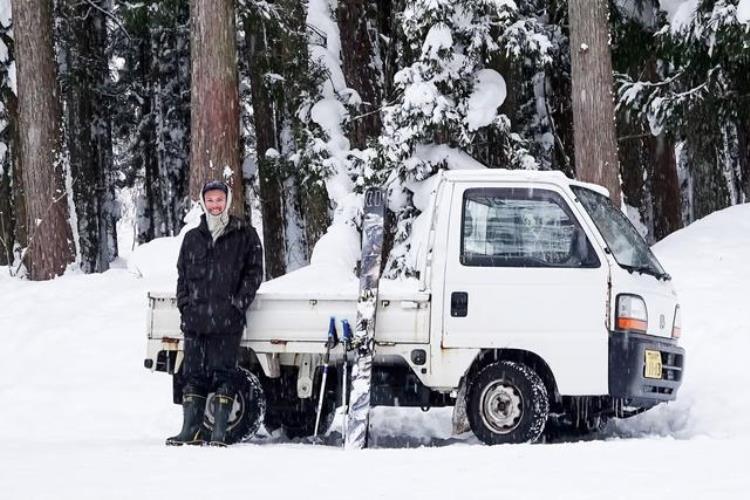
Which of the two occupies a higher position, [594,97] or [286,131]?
[286,131]

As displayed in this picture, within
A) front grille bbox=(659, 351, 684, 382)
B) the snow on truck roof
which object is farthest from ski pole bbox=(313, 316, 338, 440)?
front grille bbox=(659, 351, 684, 382)

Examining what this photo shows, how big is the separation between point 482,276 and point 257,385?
192 centimetres

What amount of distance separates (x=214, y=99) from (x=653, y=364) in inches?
330

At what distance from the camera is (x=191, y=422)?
920 cm

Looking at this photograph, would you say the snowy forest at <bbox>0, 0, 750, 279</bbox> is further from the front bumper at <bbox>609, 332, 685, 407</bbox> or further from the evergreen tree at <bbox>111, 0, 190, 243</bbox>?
the front bumper at <bbox>609, 332, 685, 407</bbox>

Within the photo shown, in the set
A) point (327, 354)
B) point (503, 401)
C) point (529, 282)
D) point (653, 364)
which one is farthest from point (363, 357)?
point (653, 364)

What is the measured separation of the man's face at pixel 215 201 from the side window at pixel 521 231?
71.4 inches

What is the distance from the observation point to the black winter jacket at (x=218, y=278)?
30.2ft

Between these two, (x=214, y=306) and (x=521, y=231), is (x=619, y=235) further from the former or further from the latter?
(x=214, y=306)

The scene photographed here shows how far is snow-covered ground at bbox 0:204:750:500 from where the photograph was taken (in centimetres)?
670

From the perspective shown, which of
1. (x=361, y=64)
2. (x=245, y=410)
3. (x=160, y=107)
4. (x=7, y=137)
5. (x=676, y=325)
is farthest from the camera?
(x=160, y=107)

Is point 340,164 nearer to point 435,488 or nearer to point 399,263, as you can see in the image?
point 399,263

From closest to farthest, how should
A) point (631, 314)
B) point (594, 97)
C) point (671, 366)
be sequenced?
point (631, 314) < point (671, 366) < point (594, 97)

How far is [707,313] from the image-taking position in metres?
12.7
